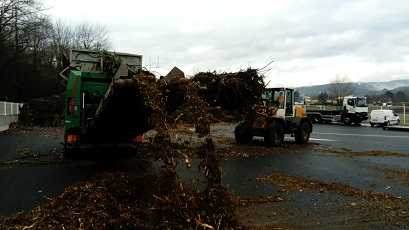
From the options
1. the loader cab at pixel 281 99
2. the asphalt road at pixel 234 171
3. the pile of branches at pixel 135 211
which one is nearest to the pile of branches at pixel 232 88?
the asphalt road at pixel 234 171

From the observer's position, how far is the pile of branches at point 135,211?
3742 millimetres

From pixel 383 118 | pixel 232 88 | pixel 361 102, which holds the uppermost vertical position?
pixel 361 102

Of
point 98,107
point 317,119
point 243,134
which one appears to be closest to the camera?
point 98,107

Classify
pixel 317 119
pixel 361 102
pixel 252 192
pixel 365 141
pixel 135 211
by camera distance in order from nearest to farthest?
pixel 135 211 → pixel 252 192 → pixel 365 141 → pixel 361 102 → pixel 317 119

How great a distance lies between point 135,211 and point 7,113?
18.5m

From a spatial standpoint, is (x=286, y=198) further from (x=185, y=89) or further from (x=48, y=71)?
→ (x=48, y=71)

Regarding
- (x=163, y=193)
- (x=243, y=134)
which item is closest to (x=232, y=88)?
(x=163, y=193)

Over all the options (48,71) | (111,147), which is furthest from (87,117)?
(48,71)

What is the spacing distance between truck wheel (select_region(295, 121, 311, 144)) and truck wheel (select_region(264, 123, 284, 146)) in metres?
1.46

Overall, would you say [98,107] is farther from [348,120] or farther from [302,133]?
[348,120]

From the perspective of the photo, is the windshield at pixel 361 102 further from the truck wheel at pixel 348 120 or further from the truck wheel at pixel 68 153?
the truck wheel at pixel 68 153

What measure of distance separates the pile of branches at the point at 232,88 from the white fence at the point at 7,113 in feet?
54.2

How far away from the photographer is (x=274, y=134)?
13820 millimetres

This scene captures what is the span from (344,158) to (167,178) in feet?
29.3
